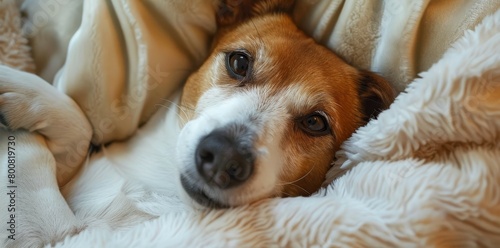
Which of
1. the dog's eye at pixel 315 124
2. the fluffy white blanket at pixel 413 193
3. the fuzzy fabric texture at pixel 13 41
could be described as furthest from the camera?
the fuzzy fabric texture at pixel 13 41

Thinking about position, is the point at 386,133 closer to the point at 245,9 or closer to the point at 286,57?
the point at 286,57

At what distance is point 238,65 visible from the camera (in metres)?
1.33

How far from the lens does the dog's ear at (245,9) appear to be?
1.51 m

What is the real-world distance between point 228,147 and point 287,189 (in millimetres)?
269

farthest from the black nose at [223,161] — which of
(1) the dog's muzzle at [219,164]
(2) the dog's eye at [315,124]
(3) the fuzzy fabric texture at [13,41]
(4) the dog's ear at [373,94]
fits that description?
(3) the fuzzy fabric texture at [13,41]

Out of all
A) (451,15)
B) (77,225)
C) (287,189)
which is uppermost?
(451,15)

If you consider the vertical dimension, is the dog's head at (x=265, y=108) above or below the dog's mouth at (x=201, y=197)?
above

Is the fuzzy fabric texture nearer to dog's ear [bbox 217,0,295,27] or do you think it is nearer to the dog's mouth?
dog's ear [bbox 217,0,295,27]

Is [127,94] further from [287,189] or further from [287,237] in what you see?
[287,237]

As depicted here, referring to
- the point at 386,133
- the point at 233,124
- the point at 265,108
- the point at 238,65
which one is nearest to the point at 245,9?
the point at 238,65

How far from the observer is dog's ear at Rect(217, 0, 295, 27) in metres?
1.51

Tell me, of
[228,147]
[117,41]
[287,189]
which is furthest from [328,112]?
[117,41]

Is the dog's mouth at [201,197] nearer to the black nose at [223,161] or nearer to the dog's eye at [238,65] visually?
the black nose at [223,161]

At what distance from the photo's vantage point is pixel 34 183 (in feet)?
3.93
